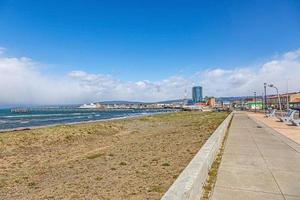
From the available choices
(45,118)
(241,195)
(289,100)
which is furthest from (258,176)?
(289,100)

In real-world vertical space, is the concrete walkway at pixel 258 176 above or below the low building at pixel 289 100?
below

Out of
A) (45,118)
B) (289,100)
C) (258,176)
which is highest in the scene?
(289,100)

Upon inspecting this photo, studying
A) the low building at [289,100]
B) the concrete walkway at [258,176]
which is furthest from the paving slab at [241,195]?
the low building at [289,100]

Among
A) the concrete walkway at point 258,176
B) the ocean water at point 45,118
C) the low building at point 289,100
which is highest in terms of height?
the low building at point 289,100

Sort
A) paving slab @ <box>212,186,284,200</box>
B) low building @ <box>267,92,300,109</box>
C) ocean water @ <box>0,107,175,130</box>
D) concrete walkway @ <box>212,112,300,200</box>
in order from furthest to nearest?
low building @ <box>267,92,300,109</box> < ocean water @ <box>0,107,175,130</box> < concrete walkway @ <box>212,112,300,200</box> < paving slab @ <box>212,186,284,200</box>

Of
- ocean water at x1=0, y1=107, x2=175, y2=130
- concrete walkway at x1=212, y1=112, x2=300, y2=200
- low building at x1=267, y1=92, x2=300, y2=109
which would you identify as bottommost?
ocean water at x1=0, y1=107, x2=175, y2=130

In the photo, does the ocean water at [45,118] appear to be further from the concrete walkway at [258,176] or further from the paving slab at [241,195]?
the paving slab at [241,195]

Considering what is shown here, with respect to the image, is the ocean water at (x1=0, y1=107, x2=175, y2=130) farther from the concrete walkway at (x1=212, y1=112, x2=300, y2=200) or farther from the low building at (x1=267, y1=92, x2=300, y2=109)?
the low building at (x1=267, y1=92, x2=300, y2=109)

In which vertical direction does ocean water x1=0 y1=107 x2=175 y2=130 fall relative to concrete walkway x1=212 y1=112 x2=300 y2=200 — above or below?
below

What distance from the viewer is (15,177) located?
27.5 feet

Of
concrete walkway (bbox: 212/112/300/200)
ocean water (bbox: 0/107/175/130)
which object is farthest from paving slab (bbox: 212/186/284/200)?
ocean water (bbox: 0/107/175/130)

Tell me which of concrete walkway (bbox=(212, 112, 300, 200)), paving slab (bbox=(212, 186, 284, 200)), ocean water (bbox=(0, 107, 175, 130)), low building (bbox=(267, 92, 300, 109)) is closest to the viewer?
paving slab (bbox=(212, 186, 284, 200))

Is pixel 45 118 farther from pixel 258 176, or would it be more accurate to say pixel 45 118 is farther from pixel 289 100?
pixel 289 100

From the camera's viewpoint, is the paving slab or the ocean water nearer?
the paving slab
